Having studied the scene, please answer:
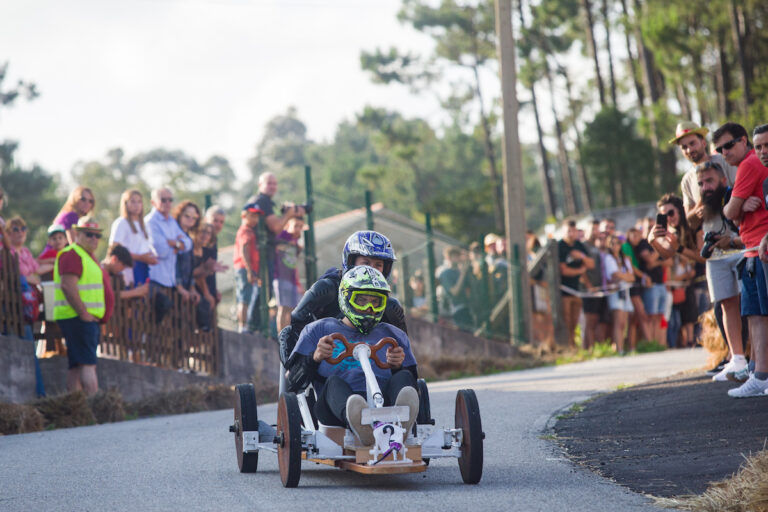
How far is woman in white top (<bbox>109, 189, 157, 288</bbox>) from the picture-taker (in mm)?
14531

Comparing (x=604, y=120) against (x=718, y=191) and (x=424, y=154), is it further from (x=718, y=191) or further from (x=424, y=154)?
(x=424, y=154)

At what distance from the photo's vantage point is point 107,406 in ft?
42.3

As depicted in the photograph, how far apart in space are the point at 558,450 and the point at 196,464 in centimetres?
260

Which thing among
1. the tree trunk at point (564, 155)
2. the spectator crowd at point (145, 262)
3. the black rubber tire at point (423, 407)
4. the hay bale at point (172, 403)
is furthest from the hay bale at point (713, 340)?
the tree trunk at point (564, 155)

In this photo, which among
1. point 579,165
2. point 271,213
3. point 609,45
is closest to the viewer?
point 271,213

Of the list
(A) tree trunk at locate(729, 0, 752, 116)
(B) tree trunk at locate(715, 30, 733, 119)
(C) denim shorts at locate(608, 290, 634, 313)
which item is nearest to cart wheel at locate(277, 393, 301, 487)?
(C) denim shorts at locate(608, 290, 634, 313)

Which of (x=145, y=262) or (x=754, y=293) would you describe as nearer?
(x=754, y=293)

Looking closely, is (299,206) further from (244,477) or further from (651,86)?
(651,86)

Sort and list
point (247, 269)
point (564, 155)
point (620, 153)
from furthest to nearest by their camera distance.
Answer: point (564, 155) → point (620, 153) → point (247, 269)

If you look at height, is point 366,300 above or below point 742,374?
above

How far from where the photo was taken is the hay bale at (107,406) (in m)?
12.8

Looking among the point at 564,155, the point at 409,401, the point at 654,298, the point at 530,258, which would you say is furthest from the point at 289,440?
the point at 564,155

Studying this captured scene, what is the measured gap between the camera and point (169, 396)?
13922mm

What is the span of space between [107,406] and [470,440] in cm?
698
